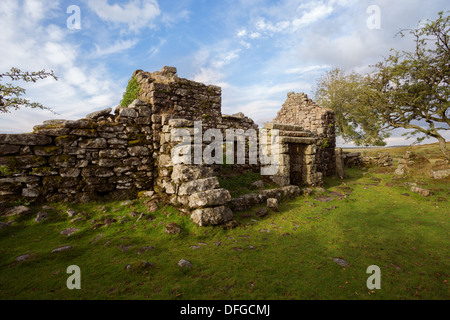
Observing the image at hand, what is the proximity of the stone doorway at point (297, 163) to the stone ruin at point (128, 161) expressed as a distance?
2.21m

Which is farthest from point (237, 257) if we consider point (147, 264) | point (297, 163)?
point (297, 163)

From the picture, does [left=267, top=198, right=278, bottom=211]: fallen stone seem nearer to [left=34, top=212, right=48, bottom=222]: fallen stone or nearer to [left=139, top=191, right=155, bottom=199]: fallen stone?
[left=139, top=191, right=155, bottom=199]: fallen stone

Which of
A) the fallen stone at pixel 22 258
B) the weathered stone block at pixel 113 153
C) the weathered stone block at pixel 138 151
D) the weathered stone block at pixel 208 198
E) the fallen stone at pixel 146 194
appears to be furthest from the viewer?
the weathered stone block at pixel 138 151

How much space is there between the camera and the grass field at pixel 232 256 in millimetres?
3275

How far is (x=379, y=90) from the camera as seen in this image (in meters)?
15.8

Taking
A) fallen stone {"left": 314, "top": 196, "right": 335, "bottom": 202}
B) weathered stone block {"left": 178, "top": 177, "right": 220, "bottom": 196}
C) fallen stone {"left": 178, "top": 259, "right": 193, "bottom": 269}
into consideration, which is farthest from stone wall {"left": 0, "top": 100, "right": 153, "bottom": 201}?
fallen stone {"left": 314, "top": 196, "right": 335, "bottom": 202}

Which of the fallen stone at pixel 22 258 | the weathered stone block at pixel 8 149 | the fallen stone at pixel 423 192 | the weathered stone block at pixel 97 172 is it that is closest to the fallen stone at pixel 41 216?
the weathered stone block at pixel 97 172

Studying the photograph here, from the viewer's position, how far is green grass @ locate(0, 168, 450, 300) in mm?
3270

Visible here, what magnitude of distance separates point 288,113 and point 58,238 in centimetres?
1668

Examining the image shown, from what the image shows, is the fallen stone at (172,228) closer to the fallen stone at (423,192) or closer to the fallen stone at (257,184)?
the fallen stone at (257,184)

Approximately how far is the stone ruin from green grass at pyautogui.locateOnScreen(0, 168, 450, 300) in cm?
54
